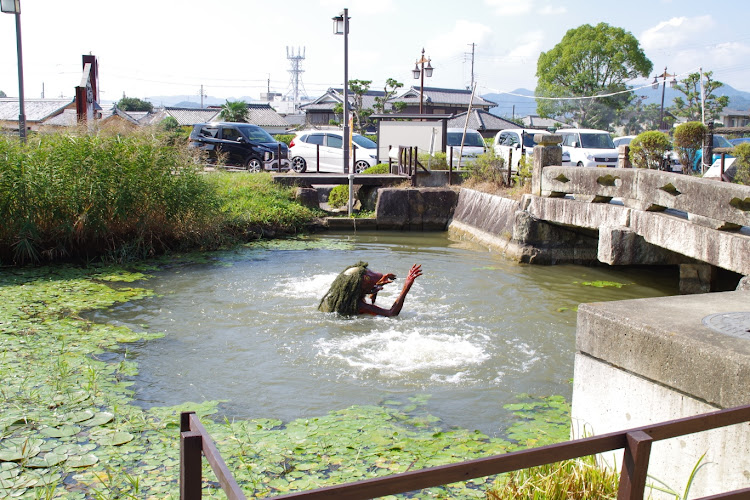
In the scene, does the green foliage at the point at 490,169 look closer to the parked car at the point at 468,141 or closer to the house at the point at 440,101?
the parked car at the point at 468,141

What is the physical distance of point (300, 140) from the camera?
23.2m

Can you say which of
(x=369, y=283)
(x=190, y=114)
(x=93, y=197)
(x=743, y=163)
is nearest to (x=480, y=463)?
(x=369, y=283)

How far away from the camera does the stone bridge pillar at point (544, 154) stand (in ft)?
40.8

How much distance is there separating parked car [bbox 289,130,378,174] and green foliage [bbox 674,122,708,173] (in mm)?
9823

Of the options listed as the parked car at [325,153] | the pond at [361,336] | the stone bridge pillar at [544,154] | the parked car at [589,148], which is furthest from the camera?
the parked car at [325,153]

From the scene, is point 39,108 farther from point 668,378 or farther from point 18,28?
point 668,378

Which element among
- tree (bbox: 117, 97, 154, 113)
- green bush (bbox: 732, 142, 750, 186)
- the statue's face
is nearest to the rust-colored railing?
the statue's face

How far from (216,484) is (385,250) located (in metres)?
10.1

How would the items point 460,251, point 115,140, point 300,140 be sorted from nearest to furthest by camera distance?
point 115,140
point 460,251
point 300,140

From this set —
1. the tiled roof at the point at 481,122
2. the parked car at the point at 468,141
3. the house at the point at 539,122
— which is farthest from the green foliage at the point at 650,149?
the house at the point at 539,122

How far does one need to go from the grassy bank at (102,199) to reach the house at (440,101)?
116ft

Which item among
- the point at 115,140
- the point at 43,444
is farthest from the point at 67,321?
the point at 115,140

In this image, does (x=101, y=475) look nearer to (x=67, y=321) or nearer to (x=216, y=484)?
(x=216, y=484)

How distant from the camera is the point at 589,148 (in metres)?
21.9
